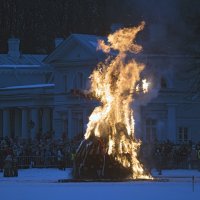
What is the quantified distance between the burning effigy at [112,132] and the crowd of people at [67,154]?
6.75 metres

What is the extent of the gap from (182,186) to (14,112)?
4448cm

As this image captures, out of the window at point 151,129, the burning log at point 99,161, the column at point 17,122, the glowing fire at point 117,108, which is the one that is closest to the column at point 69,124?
the window at point 151,129

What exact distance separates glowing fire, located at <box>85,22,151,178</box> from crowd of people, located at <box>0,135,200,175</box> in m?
6.74

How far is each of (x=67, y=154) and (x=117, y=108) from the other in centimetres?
1382

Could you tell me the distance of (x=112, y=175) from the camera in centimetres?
3603

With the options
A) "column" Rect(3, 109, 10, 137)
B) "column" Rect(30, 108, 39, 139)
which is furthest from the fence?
"column" Rect(3, 109, 10, 137)

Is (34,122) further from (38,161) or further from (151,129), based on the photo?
(38,161)

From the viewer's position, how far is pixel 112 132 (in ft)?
119

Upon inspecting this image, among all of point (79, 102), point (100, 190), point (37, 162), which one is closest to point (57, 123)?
point (79, 102)

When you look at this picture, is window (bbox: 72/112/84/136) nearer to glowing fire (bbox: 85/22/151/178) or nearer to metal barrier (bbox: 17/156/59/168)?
metal barrier (bbox: 17/156/59/168)

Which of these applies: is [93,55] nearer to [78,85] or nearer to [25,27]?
[78,85]

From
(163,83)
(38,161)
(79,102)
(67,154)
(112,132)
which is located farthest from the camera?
(79,102)

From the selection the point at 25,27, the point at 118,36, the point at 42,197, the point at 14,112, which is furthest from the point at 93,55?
the point at 25,27

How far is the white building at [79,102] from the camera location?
62.4 m
